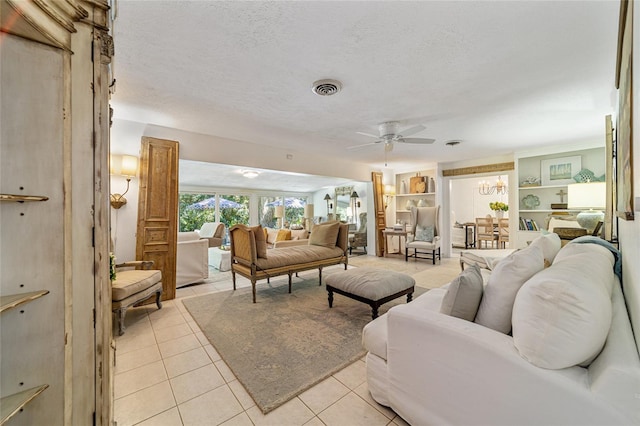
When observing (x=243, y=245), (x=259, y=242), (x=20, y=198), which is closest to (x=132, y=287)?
(x=243, y=245)

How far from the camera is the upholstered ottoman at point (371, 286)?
8.12 feet

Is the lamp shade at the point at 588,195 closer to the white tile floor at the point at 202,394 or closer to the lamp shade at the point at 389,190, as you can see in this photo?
the white tile floor at the point at 202,394

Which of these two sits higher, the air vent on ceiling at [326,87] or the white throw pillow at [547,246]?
the air vent on ceiling at [326,87]

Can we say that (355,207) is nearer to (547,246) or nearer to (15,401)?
(547,246)

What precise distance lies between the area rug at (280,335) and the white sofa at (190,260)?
728mm

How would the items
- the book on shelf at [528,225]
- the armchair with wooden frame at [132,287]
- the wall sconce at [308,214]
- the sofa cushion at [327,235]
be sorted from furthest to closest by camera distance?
the wall sconce at [308,214] < the book on shelf at [528,225] < the sofa cushion at [327,235] < the armchair with wooden frame at [132,287]

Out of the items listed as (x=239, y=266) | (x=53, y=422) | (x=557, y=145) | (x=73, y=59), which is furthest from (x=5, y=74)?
(x=557, y=145)

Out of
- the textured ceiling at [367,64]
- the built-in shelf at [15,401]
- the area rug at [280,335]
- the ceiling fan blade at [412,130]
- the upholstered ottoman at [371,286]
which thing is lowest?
the area rug at [280,335]

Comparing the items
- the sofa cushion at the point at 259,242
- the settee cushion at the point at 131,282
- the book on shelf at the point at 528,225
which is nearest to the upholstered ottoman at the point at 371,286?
the sofa cushion at the point at 259,242

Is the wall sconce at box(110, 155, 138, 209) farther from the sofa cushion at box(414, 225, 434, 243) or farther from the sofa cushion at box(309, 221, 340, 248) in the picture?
the sofa cushion at box(414, 225, 434, 243)

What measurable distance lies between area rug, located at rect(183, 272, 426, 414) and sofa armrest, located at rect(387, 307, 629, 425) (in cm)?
68

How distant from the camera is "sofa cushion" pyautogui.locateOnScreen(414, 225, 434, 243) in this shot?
553 cm

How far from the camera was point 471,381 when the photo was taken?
42.5 inches

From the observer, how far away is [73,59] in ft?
3.23
